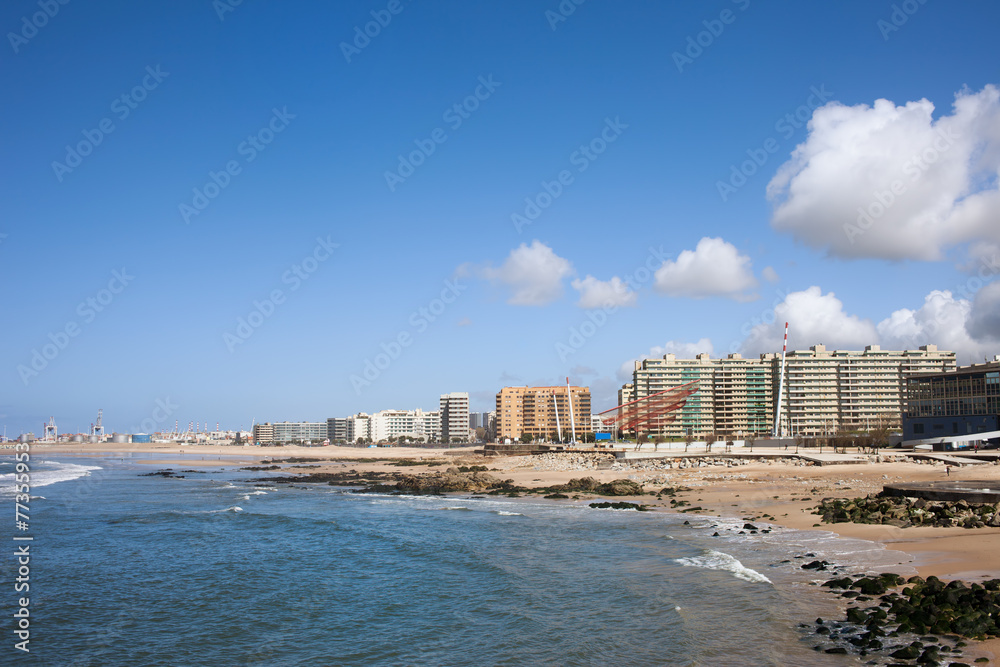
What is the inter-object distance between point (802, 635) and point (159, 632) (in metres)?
12.4

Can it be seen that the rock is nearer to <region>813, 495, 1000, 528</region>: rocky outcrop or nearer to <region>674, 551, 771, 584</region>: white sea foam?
<region>674, 551, 771, 584</region>: white sea foam

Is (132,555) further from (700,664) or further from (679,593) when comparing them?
(700,664)

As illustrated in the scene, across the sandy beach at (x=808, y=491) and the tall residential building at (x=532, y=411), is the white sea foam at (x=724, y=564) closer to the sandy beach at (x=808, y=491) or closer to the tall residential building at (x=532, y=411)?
the sandy beach at (x=808, y=491)

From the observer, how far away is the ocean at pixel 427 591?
463 inches

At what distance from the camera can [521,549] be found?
69.9 feet

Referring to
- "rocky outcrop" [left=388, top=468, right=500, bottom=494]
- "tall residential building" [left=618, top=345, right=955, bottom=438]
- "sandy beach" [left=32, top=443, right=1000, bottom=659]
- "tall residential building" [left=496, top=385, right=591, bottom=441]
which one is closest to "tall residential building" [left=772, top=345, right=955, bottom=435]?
"tall residential building" [left=618, top=345, right=955, bottom=438]

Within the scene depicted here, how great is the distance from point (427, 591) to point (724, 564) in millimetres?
7957

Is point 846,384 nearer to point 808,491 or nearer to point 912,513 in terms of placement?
point 808,491

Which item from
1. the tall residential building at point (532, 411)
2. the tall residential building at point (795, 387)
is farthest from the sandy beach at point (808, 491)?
the tall residential building at point (532, 411)

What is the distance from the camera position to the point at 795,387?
436 feet

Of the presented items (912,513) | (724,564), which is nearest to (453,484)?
(912,513)

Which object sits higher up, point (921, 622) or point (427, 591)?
point (921, 622)

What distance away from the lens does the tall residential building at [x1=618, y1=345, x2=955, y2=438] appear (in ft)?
422

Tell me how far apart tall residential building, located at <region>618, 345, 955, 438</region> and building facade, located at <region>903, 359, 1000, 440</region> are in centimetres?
5762
